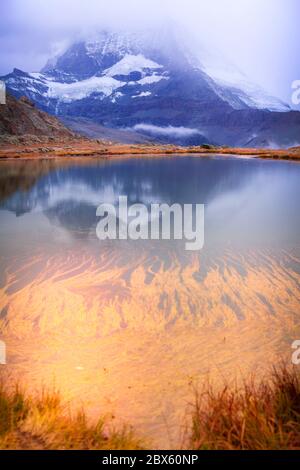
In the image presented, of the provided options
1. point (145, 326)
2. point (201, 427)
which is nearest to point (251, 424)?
point (201, 427)

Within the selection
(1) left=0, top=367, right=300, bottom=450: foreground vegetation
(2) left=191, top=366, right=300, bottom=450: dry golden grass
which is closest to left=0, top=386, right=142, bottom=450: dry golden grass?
→ (1) left=0, top=367, right=300, bottom=450: foreground vegetation

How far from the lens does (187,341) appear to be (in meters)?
6.76

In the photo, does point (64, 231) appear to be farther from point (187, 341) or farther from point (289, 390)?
point (289, 390)

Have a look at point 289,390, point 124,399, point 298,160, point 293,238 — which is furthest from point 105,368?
point 298,160

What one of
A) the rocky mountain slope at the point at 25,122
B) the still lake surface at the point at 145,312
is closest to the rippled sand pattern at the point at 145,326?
the still lake surface at the point at 145,312

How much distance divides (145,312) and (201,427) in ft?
12.1

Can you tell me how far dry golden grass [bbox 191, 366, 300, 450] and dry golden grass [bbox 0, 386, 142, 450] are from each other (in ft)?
2.45

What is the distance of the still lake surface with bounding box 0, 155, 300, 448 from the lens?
5.62 m

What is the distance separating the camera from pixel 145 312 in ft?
25.8

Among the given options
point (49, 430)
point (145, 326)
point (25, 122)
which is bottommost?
point (49, 430)

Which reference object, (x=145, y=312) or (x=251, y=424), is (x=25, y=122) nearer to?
(x=145, y=312)

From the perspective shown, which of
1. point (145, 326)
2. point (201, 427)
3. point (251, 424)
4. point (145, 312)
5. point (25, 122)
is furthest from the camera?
point (25, 122)

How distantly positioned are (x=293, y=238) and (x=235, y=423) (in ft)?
34.7

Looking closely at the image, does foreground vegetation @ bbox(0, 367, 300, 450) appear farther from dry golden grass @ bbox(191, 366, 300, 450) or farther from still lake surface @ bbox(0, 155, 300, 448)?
still lake surface @ bbox(0, 155, 300, 448)
